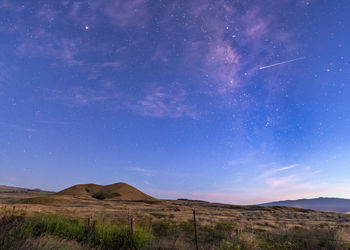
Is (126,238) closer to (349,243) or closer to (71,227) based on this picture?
(71,227)

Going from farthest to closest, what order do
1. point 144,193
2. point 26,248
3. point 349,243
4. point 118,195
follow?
1. point 144,193
2. point 118,195
3. point 349,243
4. point 26,248

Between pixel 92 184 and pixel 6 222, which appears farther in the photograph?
pixel 92 184

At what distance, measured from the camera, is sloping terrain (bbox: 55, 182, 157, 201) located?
368 ft

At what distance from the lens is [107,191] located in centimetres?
11931

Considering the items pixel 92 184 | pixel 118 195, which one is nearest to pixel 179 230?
pixel 118 195

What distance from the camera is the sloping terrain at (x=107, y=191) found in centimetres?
11231

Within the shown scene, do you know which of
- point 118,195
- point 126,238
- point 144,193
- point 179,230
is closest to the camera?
point 126,238

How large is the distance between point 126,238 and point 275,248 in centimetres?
734

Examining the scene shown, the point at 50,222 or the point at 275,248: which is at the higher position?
the point at 50,222

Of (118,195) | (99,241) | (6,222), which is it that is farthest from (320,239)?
(118,195)

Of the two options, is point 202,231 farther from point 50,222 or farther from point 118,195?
point 118,195

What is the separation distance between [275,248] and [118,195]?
106 meters

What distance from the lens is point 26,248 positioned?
7520 millimetres

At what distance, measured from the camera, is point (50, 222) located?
41.6ft
